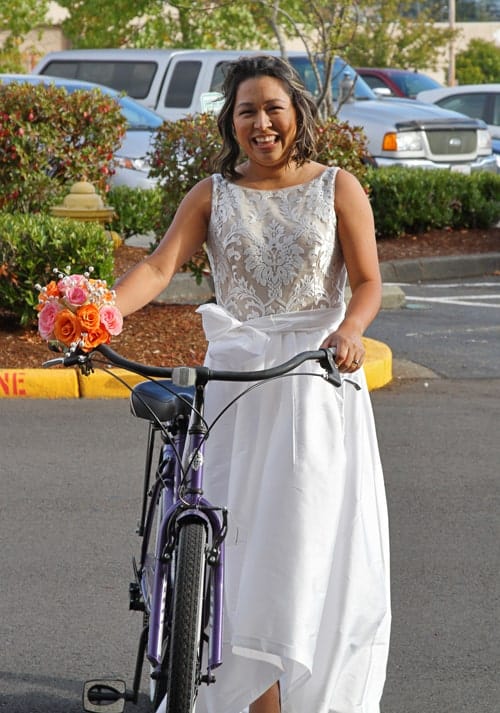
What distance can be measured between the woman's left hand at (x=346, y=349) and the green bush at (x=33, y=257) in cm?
629

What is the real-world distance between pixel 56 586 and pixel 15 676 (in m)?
0.86

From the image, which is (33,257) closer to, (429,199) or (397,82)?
(429,199)

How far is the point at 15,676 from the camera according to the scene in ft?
14.5

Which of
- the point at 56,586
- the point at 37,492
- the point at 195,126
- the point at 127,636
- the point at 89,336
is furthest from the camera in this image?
the point at 195,126

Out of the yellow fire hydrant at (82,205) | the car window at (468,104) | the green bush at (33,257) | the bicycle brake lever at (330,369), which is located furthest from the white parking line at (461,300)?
the car window at (468,104)

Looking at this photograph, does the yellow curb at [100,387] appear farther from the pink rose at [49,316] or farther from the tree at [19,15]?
→ the tree at [19,15]

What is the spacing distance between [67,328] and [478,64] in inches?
1870

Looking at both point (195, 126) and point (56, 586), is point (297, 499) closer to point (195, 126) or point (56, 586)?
point (56, 586)

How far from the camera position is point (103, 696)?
4.03 meters

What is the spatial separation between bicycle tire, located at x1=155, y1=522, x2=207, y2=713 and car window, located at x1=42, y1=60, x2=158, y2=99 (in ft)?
55.4

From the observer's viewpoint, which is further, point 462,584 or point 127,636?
point 462,584

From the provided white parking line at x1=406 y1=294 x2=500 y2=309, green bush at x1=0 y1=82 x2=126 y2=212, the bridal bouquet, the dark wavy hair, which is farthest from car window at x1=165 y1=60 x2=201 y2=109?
the bridal bouquet

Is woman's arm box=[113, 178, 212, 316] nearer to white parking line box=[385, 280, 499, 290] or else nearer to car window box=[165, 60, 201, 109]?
white parking line box=[385, 280, 499, 290]

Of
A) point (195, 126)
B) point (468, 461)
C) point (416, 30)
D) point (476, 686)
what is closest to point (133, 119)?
point (195, 126)
